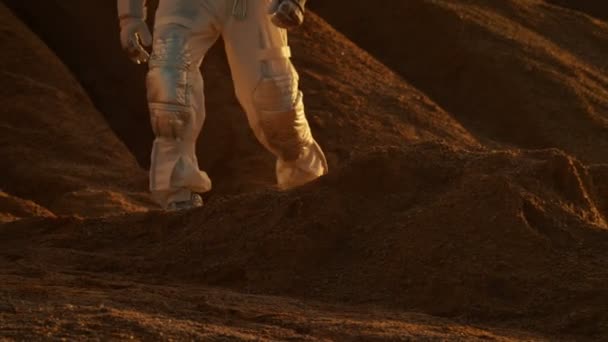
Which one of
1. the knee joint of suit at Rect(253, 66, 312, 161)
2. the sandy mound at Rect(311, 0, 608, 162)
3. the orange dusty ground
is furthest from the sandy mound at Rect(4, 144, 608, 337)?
the sandy mound at Rect(311, 0, 608, 162)

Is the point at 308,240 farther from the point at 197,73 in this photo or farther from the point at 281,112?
the point at 281,112

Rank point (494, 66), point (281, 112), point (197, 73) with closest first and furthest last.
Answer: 1. point (197, 73)
2. point (281, 112)
3. point (494, 66)

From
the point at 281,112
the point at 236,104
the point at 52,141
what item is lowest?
the point at 52,141

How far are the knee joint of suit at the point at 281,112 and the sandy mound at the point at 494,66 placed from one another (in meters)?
4.92

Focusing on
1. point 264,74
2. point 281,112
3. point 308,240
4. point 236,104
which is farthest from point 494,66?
point 308,240

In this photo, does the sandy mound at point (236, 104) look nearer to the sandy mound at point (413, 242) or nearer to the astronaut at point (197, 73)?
the astronaut at point (197, 73)

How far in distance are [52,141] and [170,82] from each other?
13.8 ft

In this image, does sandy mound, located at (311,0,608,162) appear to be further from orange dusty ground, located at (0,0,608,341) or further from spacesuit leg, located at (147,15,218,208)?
spacesuit leg, located at (147,15,218,208)

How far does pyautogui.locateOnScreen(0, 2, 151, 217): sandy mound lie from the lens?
1066 centimetres

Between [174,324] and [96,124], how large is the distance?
Answer: 7.91 metres

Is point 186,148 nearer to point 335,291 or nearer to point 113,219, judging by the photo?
point 113,219

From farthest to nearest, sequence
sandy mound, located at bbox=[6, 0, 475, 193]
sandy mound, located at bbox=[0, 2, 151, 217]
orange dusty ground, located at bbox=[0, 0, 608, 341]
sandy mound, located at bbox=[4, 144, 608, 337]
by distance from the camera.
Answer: sandy mound, located at bbox=[6, 0, 475, 193] < sandy mound, located at bbox=[0, 2, 151, 217] < sandy mound, located at bbox=[4, 144, 608, 337] < orange dusty ground, located at bbox=[0, 0, 608, 341]

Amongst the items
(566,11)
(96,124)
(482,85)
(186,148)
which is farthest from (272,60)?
(566,11)

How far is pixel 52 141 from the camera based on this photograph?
38.7 ft
